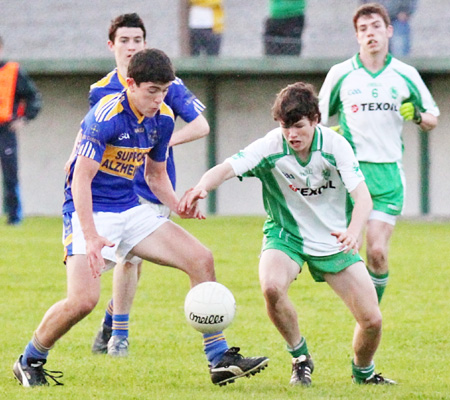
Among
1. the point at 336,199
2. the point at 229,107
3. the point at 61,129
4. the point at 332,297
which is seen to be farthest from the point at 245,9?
the point at 336,199

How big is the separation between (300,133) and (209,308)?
42.1 inches

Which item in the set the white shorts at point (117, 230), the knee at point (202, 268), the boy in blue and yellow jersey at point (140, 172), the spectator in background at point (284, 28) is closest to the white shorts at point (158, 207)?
the boy in blue and yellow jersey at point (140, 172)

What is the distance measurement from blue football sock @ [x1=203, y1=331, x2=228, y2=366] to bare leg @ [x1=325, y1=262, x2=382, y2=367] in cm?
69

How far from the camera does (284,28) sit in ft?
50.8

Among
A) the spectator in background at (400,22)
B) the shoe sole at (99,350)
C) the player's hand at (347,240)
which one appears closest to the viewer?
the player's hand at (347,240)

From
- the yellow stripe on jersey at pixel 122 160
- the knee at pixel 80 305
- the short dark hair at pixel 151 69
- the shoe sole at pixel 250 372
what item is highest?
the short dark hair at pixel 151 69

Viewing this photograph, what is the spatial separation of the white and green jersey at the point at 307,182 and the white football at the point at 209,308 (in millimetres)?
511

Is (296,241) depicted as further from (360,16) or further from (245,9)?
(245,9)

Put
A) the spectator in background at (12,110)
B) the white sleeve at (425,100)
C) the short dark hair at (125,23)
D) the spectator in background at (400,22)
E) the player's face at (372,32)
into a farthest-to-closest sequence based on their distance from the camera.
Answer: the spectator in background at (400,22), the spectator in background at (12,110), the white sleeve at (425,100), the player's face at (372,32), the short dark hair at (125,23)

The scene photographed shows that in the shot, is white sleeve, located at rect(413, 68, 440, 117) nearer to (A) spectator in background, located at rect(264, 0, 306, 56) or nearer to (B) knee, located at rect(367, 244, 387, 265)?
(B) knee, located at rect(367, 244, 387, 265)

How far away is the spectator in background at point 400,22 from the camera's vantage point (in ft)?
49.2

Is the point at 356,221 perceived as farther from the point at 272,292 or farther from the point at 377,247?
the point at 377,247

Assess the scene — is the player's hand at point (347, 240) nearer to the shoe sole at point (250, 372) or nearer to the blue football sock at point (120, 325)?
the shoe sole at point (250, 372)

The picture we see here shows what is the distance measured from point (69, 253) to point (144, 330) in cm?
201
